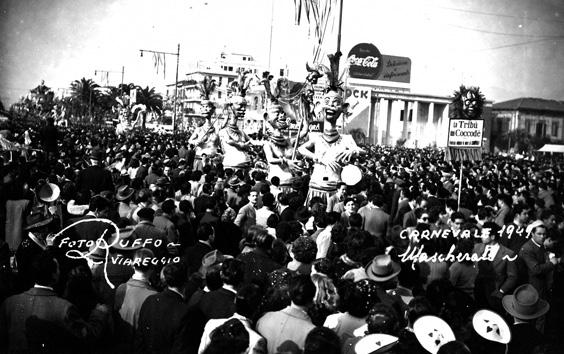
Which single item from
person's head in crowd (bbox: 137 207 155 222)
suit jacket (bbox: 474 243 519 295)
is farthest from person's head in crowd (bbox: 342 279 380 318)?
person's head in crowd (bbox: 137 207 155 222)

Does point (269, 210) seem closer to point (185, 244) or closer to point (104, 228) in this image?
point (185, 244)

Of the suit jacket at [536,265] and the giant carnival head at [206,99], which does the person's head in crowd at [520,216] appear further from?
the giant carnival head at [206,99]

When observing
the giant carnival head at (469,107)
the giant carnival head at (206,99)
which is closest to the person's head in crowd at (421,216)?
the giant carnival head at (469,107)

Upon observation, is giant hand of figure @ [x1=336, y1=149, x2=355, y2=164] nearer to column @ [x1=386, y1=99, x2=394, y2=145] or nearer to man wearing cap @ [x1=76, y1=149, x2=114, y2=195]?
man wearing cap @ [x1=76, y1=149, x2=114, y2=195]

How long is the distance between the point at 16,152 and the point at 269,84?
6.51 m

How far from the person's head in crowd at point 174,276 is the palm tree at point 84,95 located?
82650 millimetres

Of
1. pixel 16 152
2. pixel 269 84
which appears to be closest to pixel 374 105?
pixel 269 84

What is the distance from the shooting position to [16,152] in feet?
45.2

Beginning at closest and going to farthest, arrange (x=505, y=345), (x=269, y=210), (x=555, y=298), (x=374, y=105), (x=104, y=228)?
(x=505, y=345), (x=104, y=228), (x=555, y=298), (x=269, y=210), (x=374, y=105)

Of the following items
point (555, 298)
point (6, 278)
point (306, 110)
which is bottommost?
point (555, 298)

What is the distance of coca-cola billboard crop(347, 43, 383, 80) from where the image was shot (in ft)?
253

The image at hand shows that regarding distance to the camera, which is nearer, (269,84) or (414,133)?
(269,84)

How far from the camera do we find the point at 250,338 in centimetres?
388

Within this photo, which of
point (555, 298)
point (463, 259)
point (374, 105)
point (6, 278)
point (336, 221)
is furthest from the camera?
point (374, 105)
